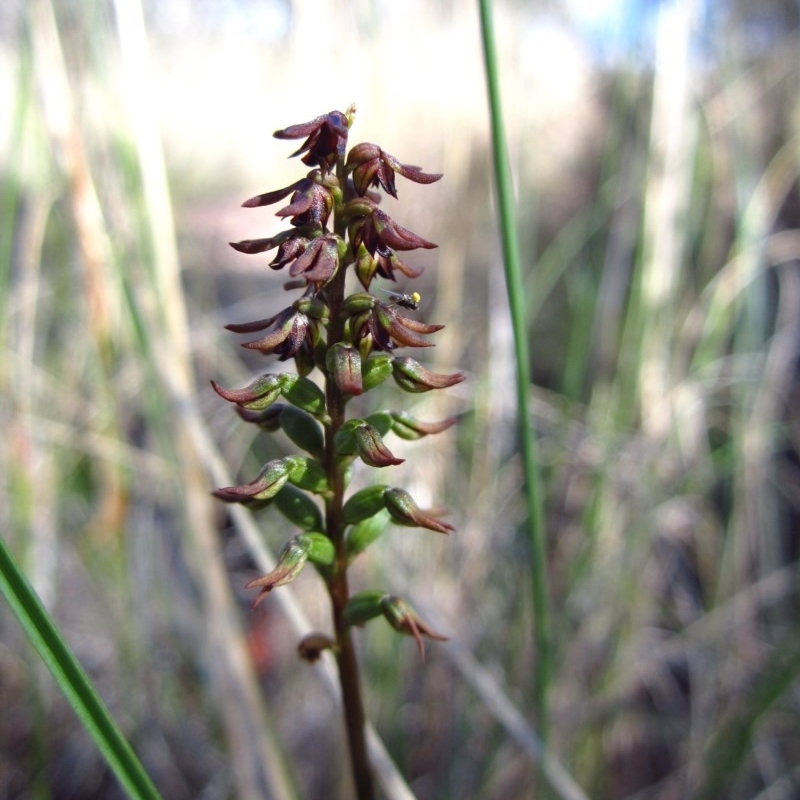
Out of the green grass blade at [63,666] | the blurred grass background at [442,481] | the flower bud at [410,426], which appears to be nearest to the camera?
the green grass blade at [63,666]

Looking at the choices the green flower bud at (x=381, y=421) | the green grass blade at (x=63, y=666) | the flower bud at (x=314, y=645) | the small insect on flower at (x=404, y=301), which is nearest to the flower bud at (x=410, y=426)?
the green flower bud at (x=381, y=421)

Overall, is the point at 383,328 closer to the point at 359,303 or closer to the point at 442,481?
the point at 359,303

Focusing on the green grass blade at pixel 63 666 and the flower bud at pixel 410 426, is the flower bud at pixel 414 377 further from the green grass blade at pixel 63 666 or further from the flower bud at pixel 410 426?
the green grass blade at pixel 63 666

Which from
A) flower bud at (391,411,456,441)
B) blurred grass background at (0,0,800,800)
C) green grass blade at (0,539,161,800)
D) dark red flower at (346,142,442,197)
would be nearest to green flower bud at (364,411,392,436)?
flower bud at (391,411,456,441)

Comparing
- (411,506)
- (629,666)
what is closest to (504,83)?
(629,666)

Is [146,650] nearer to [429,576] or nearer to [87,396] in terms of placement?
[429,576]

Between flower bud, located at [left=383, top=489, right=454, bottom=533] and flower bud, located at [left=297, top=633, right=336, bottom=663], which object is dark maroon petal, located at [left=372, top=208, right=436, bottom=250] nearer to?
flower bud, located at [left=383, top=489, right=454, bottom=533]

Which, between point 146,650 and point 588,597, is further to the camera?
point 146,650
